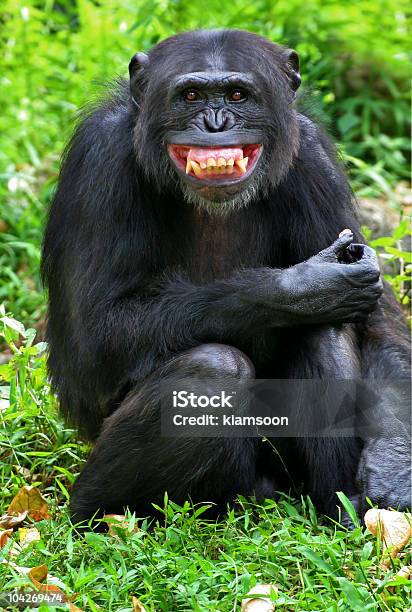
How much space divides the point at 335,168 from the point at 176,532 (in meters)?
2.15

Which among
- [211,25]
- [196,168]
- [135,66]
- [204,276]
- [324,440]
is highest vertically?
[211,25]

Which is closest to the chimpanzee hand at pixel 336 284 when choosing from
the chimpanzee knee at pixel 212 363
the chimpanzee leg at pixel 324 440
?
the chimpanzee leg at pixel 324 440

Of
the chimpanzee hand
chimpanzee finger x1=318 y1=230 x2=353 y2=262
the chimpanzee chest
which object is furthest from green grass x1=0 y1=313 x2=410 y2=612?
chimpanzee finger x1=318 y1=230 x2=353 y2=262

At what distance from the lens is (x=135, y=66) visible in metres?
5.61

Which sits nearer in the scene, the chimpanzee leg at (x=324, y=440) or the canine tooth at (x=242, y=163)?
the canine tooth at (x=242, y=163)

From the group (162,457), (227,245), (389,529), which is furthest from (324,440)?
(227,245)

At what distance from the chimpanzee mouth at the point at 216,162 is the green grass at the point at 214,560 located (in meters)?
1.34

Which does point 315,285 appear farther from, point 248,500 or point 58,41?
point 58,41

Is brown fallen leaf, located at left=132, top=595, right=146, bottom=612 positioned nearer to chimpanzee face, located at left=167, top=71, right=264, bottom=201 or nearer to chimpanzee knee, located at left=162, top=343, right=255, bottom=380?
chimpanzee knee, located at left=162, top=343, right=255, bottom=380

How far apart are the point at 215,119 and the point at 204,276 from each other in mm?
915

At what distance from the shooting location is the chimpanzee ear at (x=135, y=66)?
5594mm

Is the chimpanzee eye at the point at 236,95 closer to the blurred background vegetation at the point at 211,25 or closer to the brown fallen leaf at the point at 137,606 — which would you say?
the brown fallen leaf at the point at 137,606

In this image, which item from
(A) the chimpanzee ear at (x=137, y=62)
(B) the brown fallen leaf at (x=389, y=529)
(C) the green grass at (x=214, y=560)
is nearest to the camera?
(C) the green grass at (x=214, y=560)

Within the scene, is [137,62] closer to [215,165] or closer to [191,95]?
[191,95]
